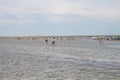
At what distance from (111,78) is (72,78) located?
2.98 metres

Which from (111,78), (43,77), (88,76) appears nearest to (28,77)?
(43,77)

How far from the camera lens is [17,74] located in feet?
76.2

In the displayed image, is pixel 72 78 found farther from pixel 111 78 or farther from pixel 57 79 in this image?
pixel 111 78

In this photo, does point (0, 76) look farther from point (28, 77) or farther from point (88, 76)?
point (88, 76)

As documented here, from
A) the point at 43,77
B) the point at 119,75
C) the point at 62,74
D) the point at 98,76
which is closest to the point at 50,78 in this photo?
the point at 43,77

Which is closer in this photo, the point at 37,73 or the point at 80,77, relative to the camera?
the point at 80,77

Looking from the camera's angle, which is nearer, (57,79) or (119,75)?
(57,79)

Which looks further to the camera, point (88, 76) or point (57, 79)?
point (88, 76)

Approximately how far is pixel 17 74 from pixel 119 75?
803 cm

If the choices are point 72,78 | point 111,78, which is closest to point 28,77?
point 72,78

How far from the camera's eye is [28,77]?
2177 centimetres

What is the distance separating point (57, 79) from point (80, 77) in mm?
2071

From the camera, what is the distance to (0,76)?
869 inches

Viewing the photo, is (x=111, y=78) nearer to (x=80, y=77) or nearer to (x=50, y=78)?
(x=80, y=77)
